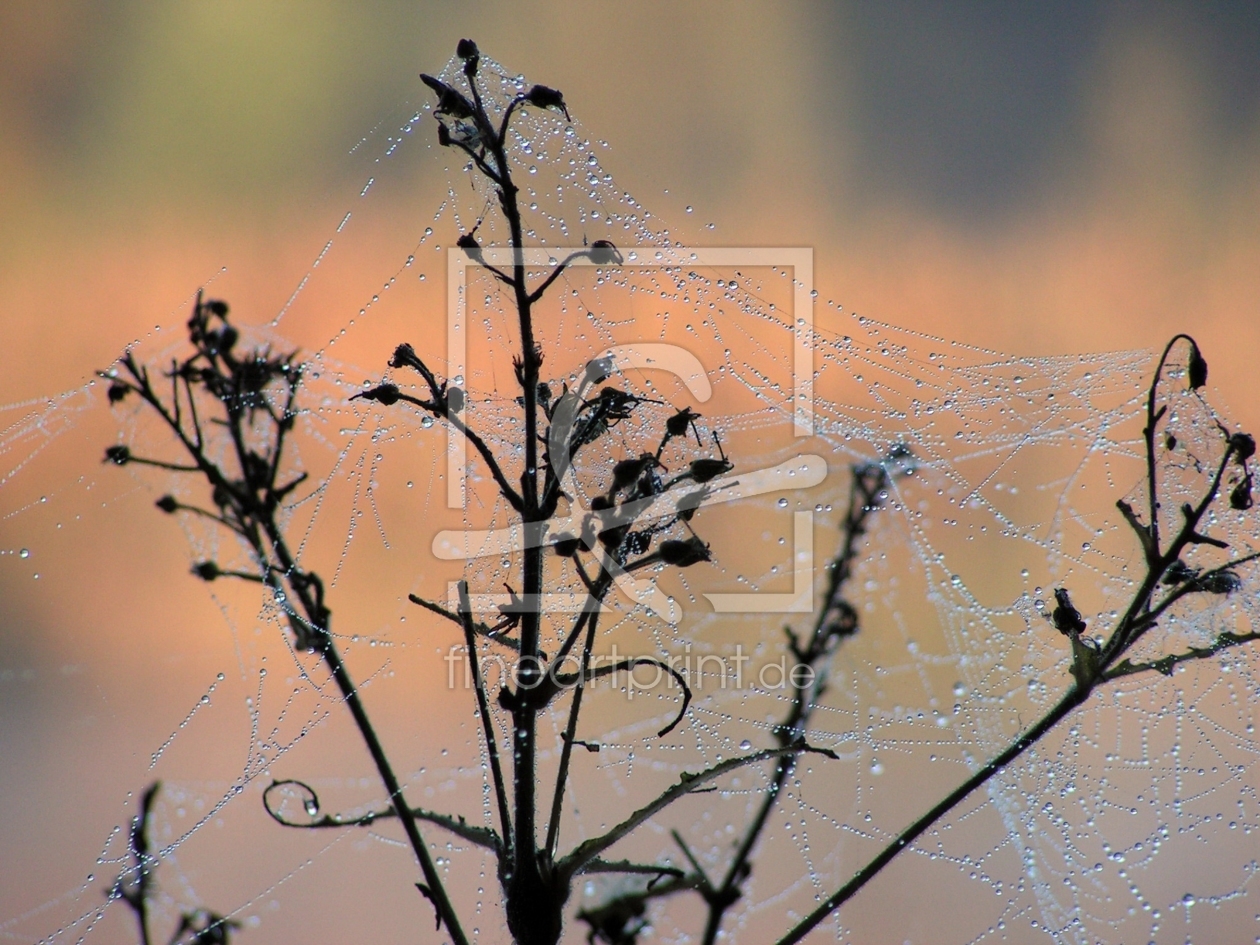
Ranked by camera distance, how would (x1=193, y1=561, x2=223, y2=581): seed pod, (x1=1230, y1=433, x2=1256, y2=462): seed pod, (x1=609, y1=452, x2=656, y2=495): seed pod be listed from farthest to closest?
1. (x1=193, y1=561, x2=223, y2=581): seed pod
2. (x1=1230, y1=433, x2=1256, y2=462): seed pod
3. (x1=609, y1=452, x2=656, y2=495): seed pod

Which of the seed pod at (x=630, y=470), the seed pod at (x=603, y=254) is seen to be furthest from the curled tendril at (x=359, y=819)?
the seed pod at (x=603, y=254)

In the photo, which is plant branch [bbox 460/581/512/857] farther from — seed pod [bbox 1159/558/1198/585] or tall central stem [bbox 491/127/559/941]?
seed pod [bbox 1159/558/1198/585]

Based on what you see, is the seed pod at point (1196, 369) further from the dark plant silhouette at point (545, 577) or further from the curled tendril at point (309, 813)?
the curled tendril at point (309, 813)

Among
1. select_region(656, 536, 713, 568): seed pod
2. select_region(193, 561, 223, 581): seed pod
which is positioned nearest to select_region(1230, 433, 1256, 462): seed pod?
select_region(656, 536, 713, 568): seed pod

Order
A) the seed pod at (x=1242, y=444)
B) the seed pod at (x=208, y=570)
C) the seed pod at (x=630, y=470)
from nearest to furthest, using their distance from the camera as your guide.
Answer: the seed pod at (x=630, y=470)
the seed pod at (x=1242, y=444)
the seed pod at (x=208, y=570)

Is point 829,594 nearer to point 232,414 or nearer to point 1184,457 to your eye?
point 1184,457

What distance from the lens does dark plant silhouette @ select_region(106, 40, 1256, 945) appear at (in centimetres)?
56

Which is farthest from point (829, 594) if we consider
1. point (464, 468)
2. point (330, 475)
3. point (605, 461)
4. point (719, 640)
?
point (330, 475)

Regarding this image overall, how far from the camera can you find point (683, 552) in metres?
0.54

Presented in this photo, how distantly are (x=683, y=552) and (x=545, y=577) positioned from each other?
15 centimetres

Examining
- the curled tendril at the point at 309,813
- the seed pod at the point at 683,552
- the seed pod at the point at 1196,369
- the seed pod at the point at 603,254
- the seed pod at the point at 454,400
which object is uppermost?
the seed pod at the point at 603,254

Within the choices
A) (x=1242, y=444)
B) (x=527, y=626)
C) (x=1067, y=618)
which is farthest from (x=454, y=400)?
(x=1242, y=444)

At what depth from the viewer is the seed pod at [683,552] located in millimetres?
538

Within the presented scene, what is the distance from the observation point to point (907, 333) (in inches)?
42.9
